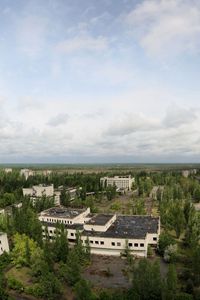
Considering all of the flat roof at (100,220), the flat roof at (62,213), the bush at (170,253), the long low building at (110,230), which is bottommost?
the bush at (170,253)

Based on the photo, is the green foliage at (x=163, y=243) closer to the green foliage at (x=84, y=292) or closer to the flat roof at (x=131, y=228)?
the flat roof at (x=131, y=228)

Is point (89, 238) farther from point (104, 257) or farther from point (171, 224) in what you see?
point (171, 224)

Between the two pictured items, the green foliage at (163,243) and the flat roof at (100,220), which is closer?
the green foliage at (163,243)

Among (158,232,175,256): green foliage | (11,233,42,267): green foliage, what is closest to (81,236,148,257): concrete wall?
(158,232,175,256): green foliage

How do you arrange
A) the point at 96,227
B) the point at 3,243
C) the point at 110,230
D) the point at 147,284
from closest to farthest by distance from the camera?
the point at 147,284, the point at 3,243, the point at 96,227, the point at 110,230

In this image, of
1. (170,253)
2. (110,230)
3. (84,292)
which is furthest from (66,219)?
(84,292)

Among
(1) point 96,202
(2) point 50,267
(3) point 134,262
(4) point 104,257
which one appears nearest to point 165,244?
(3) point 134,262

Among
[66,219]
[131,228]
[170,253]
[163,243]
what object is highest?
[66,219]

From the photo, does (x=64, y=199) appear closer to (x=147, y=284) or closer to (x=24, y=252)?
(x=24, y=252)

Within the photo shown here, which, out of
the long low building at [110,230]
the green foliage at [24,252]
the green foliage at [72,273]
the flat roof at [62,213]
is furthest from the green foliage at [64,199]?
the green foliage at [72,273]
